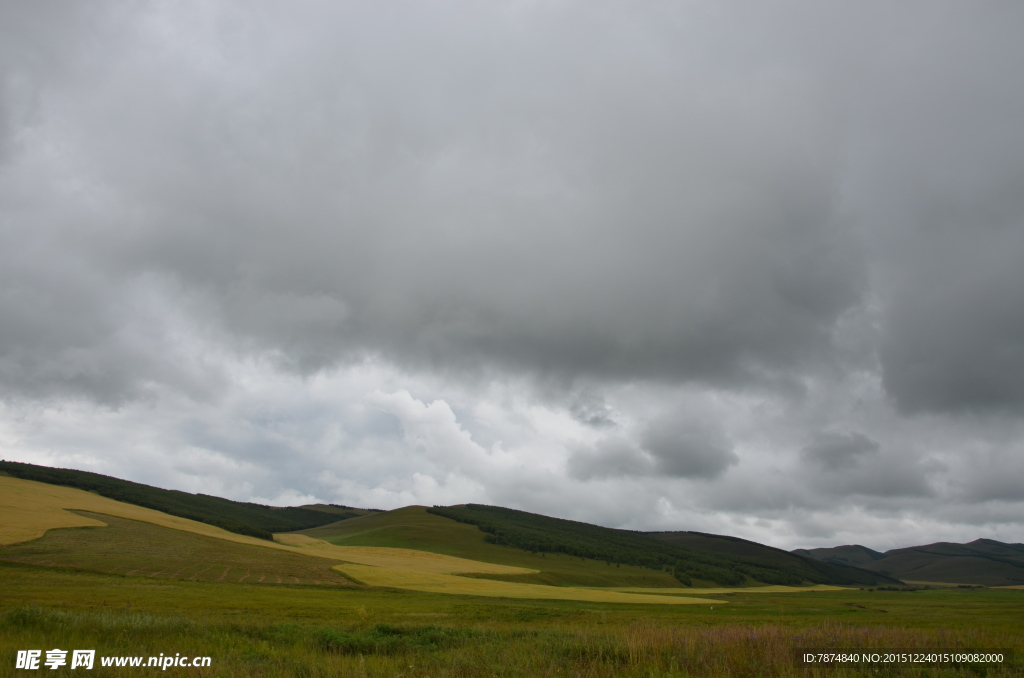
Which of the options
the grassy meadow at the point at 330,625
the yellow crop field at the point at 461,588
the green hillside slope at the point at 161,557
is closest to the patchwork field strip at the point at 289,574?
the yellow crop field at the point at 461,588

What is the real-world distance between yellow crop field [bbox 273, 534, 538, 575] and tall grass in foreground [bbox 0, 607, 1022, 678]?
309 ft

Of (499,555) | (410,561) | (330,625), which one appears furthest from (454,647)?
(499,555)

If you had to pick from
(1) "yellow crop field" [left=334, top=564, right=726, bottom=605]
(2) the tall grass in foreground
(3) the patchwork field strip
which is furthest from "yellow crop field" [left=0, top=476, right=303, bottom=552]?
(2) the tall grass in foreground

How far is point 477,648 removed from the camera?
62.8 ft

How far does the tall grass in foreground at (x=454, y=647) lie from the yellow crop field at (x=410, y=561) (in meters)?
94.2

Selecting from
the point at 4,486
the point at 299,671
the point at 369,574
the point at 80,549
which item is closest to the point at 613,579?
the point at 369,574

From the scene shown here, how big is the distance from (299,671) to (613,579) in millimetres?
157644

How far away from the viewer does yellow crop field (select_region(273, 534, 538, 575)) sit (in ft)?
384

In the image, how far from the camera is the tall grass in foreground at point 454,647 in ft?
45.9

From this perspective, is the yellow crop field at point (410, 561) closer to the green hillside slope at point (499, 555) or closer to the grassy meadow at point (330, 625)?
the green hillside slope at point (499, 555)

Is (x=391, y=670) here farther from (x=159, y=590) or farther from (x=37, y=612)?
(x=159, y=590)

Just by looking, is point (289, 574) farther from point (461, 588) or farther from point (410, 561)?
point (410, 561)

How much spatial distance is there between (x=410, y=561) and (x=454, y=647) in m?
123

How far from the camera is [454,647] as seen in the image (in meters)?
20.4
